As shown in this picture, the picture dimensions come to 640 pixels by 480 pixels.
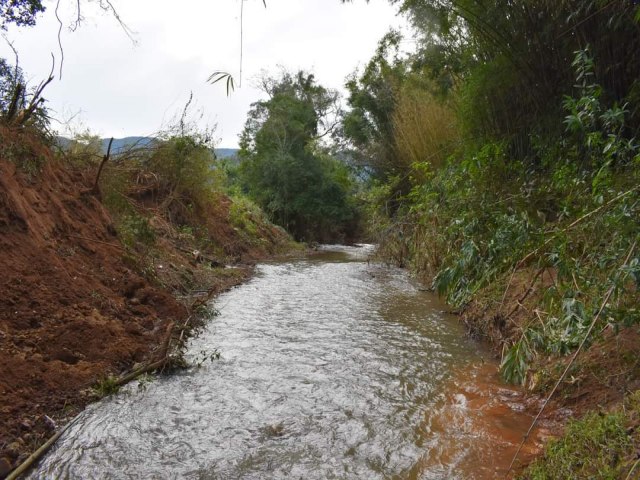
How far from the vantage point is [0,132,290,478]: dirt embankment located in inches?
114

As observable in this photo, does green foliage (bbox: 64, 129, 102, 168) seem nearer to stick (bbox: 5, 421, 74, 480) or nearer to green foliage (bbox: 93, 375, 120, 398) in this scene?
green foliage (bbox: 93, 375, 120, 398)

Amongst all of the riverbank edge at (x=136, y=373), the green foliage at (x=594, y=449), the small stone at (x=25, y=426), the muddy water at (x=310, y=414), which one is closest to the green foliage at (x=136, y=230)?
the riverbank edge at (x=136, y=373)

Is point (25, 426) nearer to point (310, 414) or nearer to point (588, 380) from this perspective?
point (310, 414)

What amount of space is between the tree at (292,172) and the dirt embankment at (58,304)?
53.8 ft

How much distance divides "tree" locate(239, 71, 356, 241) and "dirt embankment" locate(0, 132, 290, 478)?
16396 mm

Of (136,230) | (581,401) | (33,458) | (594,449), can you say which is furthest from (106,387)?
(136,230)

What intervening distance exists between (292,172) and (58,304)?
63.0 ft

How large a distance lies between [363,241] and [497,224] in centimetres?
2410

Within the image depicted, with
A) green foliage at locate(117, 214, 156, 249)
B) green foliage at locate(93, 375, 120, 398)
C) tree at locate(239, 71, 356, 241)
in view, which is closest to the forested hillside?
green foliage at locate(93, 375, 120, 398)

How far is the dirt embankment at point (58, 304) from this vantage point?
2904 mm

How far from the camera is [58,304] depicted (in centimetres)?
384

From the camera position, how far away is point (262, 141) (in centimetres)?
2350

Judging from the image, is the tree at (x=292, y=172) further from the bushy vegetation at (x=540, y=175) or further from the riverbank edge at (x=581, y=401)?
the riverbank edge at (x=581, y=401)

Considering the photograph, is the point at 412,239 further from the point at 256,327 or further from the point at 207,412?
the point at 207,412
